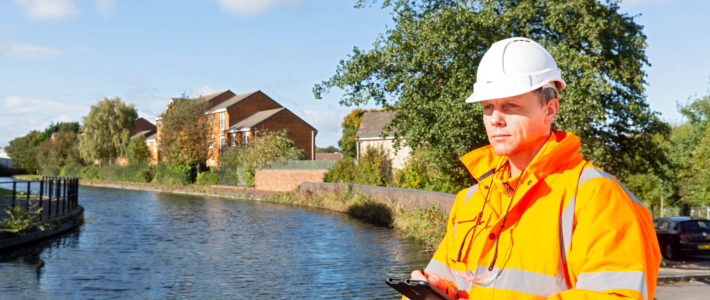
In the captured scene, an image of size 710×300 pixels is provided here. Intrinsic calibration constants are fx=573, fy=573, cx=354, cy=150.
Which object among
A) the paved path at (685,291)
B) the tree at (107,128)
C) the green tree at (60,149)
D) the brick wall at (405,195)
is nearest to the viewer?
the paved path at (685,291)

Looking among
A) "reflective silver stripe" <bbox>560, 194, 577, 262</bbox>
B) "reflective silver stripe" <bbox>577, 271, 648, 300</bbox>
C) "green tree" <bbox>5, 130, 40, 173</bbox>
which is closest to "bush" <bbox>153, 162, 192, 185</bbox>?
"green tree" <bbox>5, 130, 40, 173</bbox>

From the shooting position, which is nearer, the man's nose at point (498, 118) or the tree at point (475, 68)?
the man's nose at point (498, 118)

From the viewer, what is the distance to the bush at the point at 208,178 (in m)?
49.0

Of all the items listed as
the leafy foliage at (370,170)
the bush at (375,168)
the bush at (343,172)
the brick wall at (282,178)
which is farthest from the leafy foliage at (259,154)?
the bush at (375,168)

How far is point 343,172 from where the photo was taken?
36312mm

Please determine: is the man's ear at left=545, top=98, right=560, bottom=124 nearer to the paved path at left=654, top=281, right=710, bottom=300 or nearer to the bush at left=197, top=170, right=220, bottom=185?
the paved path at left=654, top=281, right=710, bottom=300

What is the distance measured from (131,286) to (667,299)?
30.3 ft

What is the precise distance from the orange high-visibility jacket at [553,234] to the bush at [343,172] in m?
33.2

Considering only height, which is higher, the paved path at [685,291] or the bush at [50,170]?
the bush at [50,170]

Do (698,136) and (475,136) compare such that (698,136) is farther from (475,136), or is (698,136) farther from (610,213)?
(610,213)

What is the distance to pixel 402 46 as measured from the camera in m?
15.9

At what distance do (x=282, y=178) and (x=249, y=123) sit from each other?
14968mm

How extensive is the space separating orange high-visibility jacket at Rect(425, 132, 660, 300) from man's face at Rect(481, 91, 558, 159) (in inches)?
2.7

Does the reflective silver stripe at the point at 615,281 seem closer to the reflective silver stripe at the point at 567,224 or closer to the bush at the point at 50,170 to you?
the reflective silver stripe at the point at 567,224
